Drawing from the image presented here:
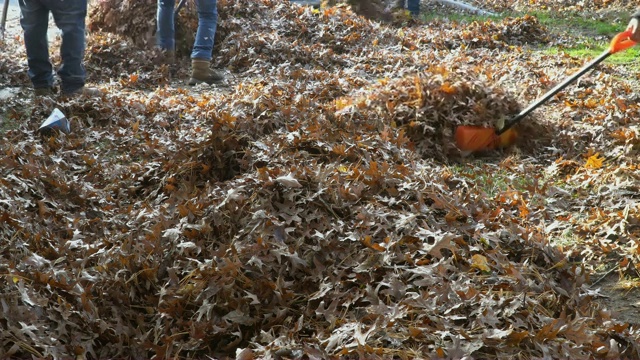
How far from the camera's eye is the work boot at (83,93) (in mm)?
5832

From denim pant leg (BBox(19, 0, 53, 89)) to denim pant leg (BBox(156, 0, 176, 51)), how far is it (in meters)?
1.84

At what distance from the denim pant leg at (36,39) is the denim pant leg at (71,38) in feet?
0.40

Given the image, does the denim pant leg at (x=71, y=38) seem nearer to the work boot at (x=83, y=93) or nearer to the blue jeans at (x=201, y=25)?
the work boot at (x=83, y=93)

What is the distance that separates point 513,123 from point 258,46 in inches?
167

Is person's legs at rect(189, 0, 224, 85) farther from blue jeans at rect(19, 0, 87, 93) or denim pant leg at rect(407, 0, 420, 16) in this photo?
denim pant leg at rect(407, 0, 420, 16)

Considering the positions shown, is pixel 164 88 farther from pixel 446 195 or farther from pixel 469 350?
pixel 469 350

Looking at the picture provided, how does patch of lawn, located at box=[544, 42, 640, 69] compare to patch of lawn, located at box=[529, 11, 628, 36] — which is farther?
patch of lawn, located at box=[529, 11, 628, 36]

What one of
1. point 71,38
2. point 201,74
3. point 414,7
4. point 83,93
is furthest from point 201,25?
point 414,7

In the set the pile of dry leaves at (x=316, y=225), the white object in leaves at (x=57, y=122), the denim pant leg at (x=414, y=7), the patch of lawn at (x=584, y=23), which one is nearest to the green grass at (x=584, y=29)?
the patch of lawn at (x=584, y=23)

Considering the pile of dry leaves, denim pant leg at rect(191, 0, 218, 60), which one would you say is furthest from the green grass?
denim pant leg at rect(191, 0, 218, 60)

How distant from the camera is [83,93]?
590 centimetres

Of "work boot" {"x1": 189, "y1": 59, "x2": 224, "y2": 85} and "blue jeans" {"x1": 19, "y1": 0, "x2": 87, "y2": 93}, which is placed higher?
"blue jeans" {"x1": 19, "y1": 0, "x2": 87, "y2": 93}

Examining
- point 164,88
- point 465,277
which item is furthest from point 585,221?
point 164,88

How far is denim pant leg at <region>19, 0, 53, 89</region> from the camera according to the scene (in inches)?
228
